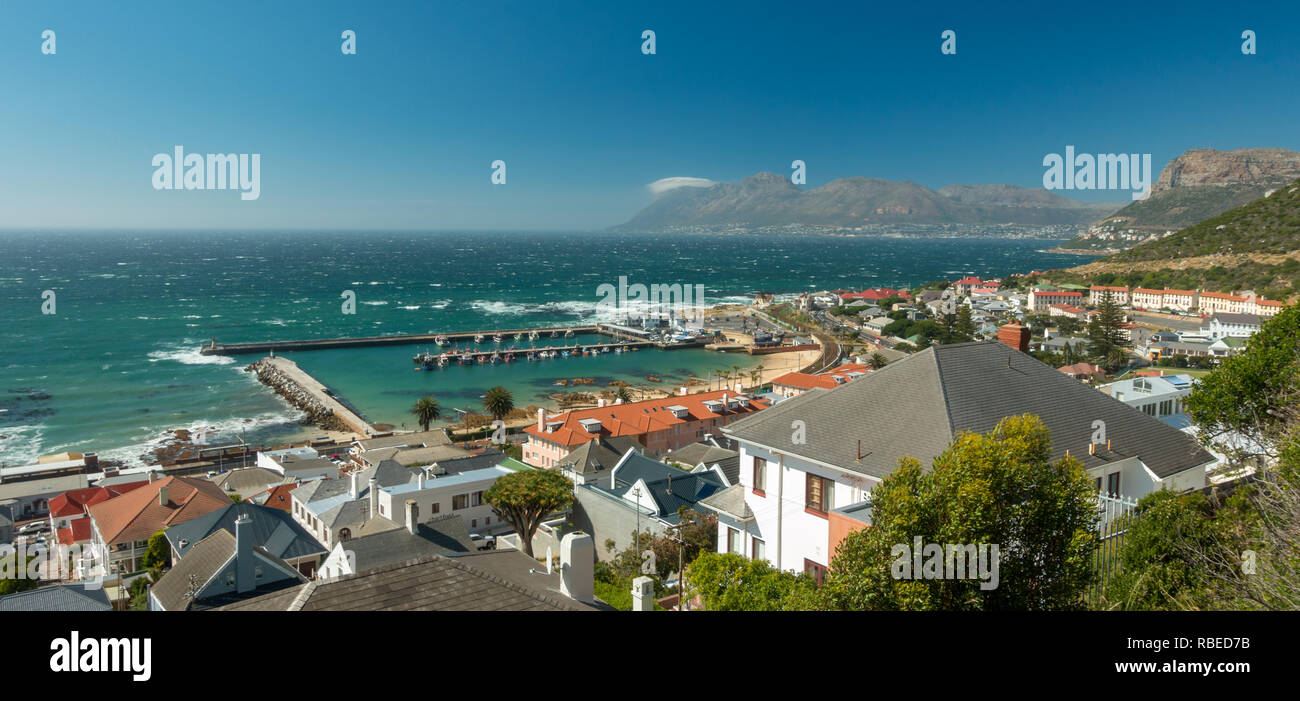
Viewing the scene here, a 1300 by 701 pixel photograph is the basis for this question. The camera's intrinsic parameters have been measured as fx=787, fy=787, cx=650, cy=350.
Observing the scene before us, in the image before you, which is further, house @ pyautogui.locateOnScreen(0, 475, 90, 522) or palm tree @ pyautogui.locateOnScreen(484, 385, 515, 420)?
palm tree @ pyautogui.locateOnScreen(484, 385, 515, 420)

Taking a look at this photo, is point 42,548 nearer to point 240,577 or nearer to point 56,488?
point 56,488

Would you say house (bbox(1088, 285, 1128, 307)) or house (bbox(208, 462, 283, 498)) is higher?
house (bbox(1088, 285, 1128, 307))

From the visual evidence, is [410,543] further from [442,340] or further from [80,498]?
[442,340]

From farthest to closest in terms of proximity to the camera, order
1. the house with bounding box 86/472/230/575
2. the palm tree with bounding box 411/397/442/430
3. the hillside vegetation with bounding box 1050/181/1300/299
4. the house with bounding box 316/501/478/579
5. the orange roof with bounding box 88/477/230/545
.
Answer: the hillside vegetation with bounding box 1050/181/1300/299 < the palm tree with bounding box 411/397/442/430 < the orange roof with bounding box 88/477/230/545 < the house with bounding box 86/472/230/575 < the house with bounding box 316/501/478/579

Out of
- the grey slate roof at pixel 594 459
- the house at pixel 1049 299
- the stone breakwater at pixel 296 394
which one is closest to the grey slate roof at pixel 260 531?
the grey slate roof at pixel 594 459

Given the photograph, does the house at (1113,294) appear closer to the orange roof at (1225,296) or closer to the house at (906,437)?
the orange roof at (1225,296)

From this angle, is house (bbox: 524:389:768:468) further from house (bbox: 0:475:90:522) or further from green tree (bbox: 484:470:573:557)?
house (bbox: 0:475:90:522)

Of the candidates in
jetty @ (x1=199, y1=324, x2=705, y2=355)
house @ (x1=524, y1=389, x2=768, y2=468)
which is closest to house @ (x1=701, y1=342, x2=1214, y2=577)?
house @ (x1=524, y1=389, x2=768, y2=468)

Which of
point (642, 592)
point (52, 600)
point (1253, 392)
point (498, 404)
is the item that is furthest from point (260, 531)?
point (498, 404)
